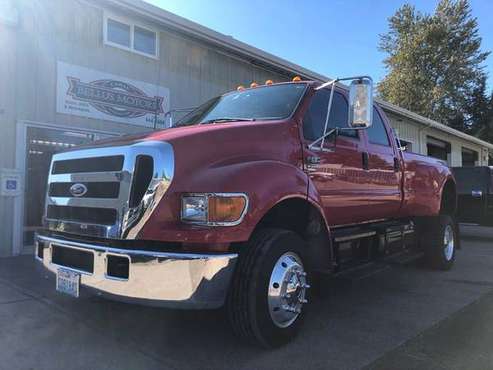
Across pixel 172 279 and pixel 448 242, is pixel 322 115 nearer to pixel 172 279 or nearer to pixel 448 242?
pixel 172 279

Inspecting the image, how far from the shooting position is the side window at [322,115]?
190 inches

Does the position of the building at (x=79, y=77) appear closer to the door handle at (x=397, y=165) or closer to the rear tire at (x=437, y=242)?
the door handle at (x=397, y=165)

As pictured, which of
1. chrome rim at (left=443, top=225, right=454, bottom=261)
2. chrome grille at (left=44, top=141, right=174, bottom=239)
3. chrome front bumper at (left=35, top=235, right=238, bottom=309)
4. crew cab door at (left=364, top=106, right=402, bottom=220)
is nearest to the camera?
chrome front bumper at (left=35, top=235, right=238, bottom=309)

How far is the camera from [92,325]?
4.54 meters

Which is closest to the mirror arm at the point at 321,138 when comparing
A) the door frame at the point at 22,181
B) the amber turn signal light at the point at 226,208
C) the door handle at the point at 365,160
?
the door handle at the point at 365,160

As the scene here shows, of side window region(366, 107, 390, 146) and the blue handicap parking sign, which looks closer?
side window region(366, 107, 390, 146)

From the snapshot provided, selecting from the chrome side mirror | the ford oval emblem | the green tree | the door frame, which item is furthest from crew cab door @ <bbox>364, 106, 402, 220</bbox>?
the green tree

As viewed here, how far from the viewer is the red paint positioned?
11.7ft

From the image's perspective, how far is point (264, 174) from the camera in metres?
3.94

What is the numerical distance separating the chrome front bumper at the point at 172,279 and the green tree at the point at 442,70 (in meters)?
42.5

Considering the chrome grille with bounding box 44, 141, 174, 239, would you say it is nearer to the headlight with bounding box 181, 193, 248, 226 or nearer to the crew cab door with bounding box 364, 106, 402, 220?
the headlight with bounding box 181, 193, 248, 226

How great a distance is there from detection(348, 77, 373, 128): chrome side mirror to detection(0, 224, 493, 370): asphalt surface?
1.54 m

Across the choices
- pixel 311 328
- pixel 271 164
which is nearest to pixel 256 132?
pixel 271 164

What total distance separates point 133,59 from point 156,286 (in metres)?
7.51
